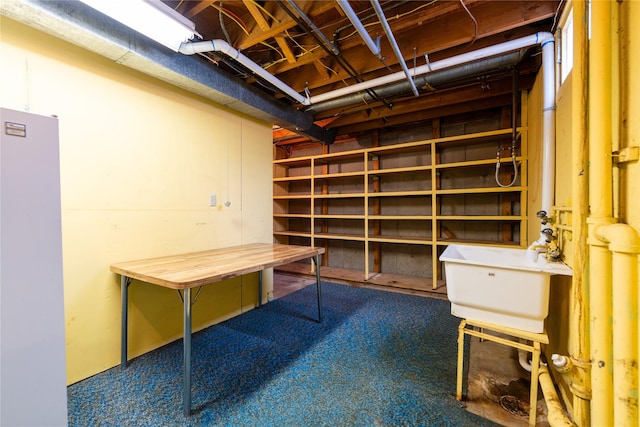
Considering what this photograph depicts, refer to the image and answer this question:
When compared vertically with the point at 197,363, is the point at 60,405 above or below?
above

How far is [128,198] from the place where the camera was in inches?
A: 75.9

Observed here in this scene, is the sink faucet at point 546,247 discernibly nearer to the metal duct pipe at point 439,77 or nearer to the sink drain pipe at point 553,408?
the sink drain pipe at point 553,408

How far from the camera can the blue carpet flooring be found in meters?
1.38

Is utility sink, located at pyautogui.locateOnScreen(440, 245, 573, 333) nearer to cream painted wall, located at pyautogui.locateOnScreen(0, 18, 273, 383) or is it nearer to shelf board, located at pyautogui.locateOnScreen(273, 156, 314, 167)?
cream painted wall, located at pyautogui.locateOnScreen(0, 18, 273, 383)

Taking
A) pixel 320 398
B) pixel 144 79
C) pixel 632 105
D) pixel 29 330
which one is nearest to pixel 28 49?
pixel 144 79

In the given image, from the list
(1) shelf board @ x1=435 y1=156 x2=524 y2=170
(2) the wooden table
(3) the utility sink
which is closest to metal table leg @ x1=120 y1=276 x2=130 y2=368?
(2) the wooden table

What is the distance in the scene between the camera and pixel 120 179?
1.88m

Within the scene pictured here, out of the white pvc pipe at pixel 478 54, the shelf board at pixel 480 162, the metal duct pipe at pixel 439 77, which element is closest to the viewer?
the white pvc pipe at pixel 478 54

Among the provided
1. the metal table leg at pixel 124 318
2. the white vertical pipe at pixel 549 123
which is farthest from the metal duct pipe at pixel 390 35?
the metal table leg at pixel 124 318

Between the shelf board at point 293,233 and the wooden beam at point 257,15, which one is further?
the shelf board at point 293,233

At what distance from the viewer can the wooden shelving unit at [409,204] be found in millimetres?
3115

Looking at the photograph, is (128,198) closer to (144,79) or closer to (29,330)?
(144,79)

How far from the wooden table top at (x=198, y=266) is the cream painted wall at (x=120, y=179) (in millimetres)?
226

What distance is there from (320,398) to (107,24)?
2599 mm
